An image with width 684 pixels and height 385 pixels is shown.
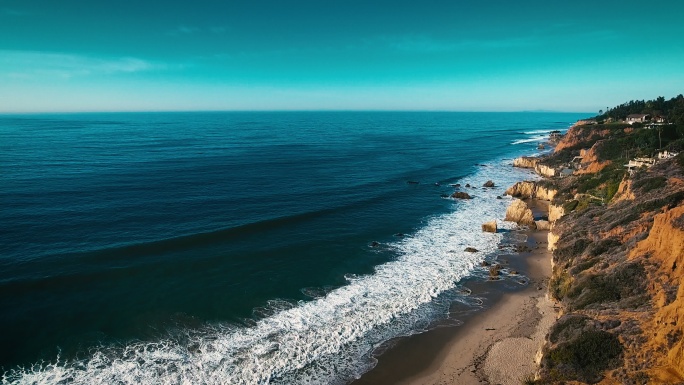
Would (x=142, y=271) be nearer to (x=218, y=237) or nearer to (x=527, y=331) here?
(x=218, y=237)

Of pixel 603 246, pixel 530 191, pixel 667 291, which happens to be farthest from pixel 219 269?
pixel 530 191

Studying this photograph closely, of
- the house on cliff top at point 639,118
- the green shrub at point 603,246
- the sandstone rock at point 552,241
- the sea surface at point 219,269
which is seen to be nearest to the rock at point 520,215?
the sea surface at point 219,269

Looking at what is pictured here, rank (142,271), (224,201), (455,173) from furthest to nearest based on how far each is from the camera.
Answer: (455,173) < (224,201) < (142,271)

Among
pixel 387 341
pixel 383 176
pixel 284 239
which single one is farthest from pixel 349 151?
pixel 387 341

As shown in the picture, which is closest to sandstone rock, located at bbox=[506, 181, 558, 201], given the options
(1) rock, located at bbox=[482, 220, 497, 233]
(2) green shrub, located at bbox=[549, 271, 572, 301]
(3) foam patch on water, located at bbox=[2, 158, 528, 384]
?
(1) rock, located at bbox=[482, 220, 497, 233]

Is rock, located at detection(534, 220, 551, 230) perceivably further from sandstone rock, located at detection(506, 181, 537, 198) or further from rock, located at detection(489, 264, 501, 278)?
sandstone rock, located at detection(506, 181, 537, 198)

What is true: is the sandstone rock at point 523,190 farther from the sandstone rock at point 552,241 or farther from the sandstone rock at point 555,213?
the sandstone rock at point 552,241

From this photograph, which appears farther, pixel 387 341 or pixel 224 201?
pixel 224 201
